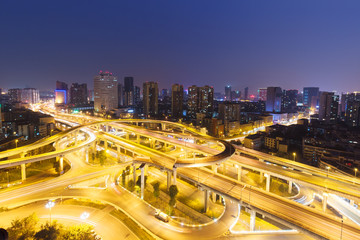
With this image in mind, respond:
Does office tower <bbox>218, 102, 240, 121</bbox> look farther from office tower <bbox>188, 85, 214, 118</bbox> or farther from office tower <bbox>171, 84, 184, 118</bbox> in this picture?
office tower <bbox>171, 84, 184, 118</bbox>

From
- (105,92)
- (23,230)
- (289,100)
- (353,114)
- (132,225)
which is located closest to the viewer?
(23,230)

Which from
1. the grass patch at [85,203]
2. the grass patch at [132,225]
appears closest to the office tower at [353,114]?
the grass patch at [132,225]

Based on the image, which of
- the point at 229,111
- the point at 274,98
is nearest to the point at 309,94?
the point at 274,98

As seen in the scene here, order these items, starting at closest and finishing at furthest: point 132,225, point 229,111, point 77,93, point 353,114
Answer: point 132,225 < point 353,114 < point 229,111 < point 77,93

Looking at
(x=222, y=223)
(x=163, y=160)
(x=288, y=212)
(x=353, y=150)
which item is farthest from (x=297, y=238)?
(x=353, y=150)

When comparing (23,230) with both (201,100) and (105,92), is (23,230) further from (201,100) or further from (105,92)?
(105,92)

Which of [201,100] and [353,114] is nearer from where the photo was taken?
[353,114]

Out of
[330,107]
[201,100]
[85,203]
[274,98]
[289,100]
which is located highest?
[274,98]
